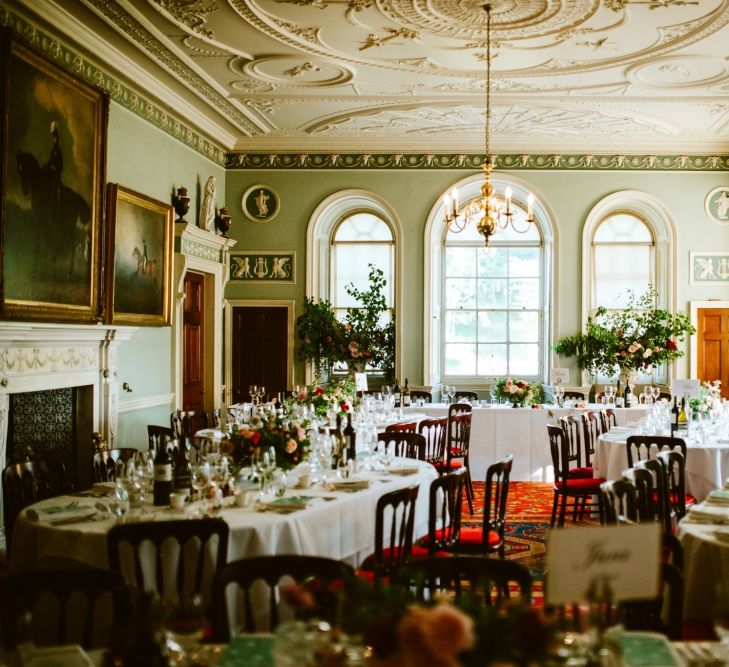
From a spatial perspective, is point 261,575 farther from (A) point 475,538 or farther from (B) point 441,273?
(B) point 441,273

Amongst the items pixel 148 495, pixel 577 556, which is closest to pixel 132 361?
pixel 148 495

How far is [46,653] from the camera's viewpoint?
233 cm

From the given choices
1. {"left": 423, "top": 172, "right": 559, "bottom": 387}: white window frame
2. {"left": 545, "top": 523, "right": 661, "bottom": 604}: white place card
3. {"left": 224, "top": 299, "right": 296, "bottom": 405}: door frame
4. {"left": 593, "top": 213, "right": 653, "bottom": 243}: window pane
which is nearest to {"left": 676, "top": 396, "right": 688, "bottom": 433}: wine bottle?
{"left": 423, "top": 172, "right": 559, "bottom": 387}: white window frame

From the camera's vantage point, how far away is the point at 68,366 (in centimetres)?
713

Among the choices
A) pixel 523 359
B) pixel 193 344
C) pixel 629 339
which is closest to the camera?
pixel 193 344

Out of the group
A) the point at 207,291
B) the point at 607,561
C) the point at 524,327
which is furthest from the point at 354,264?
the point at 607,561

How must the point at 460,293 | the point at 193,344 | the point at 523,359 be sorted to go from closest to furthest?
the point at 193,344, the point at 523,359, the point at 460,293

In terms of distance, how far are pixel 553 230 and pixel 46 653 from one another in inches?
411

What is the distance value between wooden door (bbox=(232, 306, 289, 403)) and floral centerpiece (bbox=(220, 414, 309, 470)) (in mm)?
7008

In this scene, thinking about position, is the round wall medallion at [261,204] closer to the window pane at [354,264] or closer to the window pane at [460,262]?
the window pane at [354,264]

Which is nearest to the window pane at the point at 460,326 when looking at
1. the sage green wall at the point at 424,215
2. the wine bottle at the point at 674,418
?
the sage green wall at the point at 424,215

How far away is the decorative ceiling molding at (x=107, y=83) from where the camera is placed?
21.3 feet

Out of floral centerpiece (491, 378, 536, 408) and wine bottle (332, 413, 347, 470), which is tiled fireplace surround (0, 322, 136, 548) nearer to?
wine bottle (332, 413, 347, 470)

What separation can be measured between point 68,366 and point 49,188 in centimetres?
156
